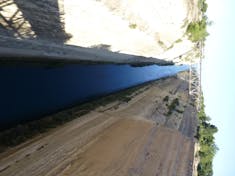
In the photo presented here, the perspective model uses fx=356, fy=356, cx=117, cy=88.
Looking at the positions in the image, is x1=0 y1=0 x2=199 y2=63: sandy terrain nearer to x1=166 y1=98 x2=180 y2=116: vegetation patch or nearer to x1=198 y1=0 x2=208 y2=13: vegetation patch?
x1=198 y1=0 x2=208 y2=13: vegetation patch

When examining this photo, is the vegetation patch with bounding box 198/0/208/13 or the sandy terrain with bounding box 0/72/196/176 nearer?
the sandy terrain with bounding box 0/72/196/176

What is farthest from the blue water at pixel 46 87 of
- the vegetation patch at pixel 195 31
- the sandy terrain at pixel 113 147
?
the vegetation patch at pixel 195 31

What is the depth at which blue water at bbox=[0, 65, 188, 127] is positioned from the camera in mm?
13703

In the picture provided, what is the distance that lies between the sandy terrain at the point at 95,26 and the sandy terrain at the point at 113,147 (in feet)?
12.1

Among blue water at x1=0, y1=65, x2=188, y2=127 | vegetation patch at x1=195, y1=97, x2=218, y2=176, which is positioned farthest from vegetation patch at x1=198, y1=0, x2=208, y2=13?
blue water at x1=0, y1=65, x2=188, y2=127

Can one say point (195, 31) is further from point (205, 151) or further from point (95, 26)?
point (95, 26)

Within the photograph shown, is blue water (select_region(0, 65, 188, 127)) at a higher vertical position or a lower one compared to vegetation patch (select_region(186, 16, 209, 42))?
lower

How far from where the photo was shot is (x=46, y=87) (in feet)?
55.9

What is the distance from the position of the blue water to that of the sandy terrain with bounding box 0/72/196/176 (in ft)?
4.13

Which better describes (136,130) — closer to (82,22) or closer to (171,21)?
(82,22)

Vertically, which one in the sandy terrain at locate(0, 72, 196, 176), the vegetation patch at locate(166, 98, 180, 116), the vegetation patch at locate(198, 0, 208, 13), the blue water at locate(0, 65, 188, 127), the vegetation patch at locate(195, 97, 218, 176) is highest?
the vegetation patch at locate(198, 0, 208, 13)

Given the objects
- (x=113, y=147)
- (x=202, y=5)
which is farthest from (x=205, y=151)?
(x=202, y=5)

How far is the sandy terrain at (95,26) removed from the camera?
13695 mm

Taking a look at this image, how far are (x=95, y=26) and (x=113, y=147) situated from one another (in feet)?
24.9
